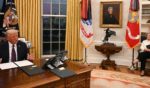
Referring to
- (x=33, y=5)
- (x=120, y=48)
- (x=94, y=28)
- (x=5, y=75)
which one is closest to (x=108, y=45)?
(x=120, y=48)

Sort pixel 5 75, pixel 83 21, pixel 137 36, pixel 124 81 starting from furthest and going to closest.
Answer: pixel 83 21 < pixel 137 36 < pixel 124 81 < pixel 5 75

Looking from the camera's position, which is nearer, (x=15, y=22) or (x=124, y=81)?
(x=124, y=81)

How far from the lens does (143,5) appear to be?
5.78m

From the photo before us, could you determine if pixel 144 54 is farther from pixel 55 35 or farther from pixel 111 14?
pixel 55 35

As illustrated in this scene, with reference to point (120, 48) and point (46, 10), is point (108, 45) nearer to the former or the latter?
point (120, 48)

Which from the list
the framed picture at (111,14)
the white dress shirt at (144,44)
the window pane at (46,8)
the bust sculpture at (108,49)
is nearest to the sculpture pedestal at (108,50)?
the bust sculpture at (108,49)

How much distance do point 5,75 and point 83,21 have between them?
12.5 ft

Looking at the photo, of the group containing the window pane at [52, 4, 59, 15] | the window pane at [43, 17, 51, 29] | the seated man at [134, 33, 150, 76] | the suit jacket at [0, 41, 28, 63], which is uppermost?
the window pane at [52, 4, 59, 15]

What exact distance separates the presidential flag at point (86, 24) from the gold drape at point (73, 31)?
250 mm

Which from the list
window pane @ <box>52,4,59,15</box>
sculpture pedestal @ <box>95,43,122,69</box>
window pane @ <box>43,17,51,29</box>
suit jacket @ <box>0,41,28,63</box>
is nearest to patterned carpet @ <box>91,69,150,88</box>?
sculpture pedestal @ <box>95,43,122,69</box>

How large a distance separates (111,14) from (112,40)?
0.78 metres

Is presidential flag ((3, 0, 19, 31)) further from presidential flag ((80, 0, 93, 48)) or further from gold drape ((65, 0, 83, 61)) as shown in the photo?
presidential flag ((80, 0, 93, 48))

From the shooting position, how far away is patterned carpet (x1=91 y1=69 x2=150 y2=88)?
427 cm

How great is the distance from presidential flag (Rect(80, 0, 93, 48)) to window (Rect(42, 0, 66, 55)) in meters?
0.71
